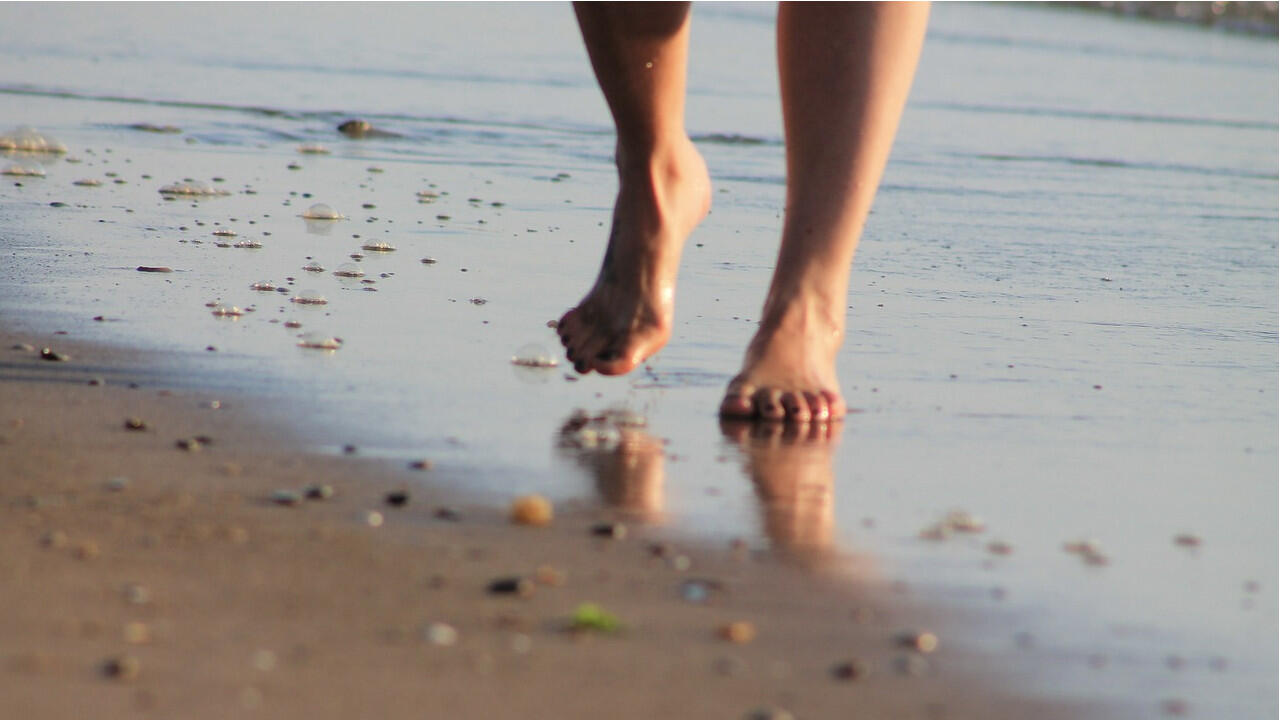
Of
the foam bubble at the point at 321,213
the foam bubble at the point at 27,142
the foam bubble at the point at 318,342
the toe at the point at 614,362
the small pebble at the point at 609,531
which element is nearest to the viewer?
the small pebble at the point at 609,531

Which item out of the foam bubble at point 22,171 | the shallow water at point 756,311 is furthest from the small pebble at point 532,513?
the foam bubble at point 22,171

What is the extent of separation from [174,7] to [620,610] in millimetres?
14111

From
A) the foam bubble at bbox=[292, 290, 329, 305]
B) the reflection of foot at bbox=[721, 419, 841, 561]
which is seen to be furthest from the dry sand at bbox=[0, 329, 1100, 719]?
the foam bubble at bbox=[292, 290, 329, 305]

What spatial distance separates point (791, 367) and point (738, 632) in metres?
1.15

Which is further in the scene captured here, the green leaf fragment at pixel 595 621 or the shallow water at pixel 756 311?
the shallow water at pixel 756 311

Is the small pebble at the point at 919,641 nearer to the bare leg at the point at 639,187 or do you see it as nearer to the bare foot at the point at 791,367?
the bare foot at the point at 791,367

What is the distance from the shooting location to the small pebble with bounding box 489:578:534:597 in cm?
173

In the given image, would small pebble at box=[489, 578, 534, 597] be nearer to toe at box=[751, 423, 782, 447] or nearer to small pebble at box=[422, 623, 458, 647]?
small pebble at box=[422, 623, 458, 647]

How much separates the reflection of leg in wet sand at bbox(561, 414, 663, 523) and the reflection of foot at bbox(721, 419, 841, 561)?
5.6 inches

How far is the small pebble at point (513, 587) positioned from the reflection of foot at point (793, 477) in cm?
37

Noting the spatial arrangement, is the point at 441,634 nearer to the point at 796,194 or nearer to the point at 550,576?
the point at 550,576

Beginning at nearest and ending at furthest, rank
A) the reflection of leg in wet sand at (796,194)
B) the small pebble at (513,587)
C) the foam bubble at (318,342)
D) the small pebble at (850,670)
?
the small pebble at (850,670)
the small pebble at (513,587)
the reflection of leg in wet sand at (796,194)
the foam bubble at (318,342)

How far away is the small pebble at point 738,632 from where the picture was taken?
5.37 feet

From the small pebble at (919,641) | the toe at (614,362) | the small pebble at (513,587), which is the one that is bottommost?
the toe at (614,362)
